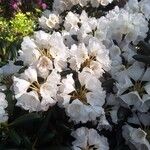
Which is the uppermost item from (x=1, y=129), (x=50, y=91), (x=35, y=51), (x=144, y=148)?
(x=35, y=51)

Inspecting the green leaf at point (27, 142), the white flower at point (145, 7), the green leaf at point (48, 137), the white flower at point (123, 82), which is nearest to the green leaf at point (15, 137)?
the green leaf at point (27, 142)

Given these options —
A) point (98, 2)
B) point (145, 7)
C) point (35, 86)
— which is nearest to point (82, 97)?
point (35, 86)

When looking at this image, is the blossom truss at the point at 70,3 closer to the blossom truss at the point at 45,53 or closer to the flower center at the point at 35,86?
the blossom truss at the point at 45,53

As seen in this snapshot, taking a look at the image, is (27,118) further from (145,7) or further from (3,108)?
(145,7)

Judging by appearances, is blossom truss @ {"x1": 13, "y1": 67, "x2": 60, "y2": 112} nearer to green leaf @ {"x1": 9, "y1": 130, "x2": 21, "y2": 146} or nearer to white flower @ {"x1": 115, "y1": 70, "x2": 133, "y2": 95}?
green leaf @ {"x1": 9, "y1": 130, "x2": 21, "y2": 146}

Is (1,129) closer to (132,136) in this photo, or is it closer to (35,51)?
(35,51)

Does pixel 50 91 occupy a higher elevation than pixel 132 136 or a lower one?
higher

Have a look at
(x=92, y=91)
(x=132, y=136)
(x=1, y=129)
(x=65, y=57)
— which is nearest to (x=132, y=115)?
(x=132, y=136)
